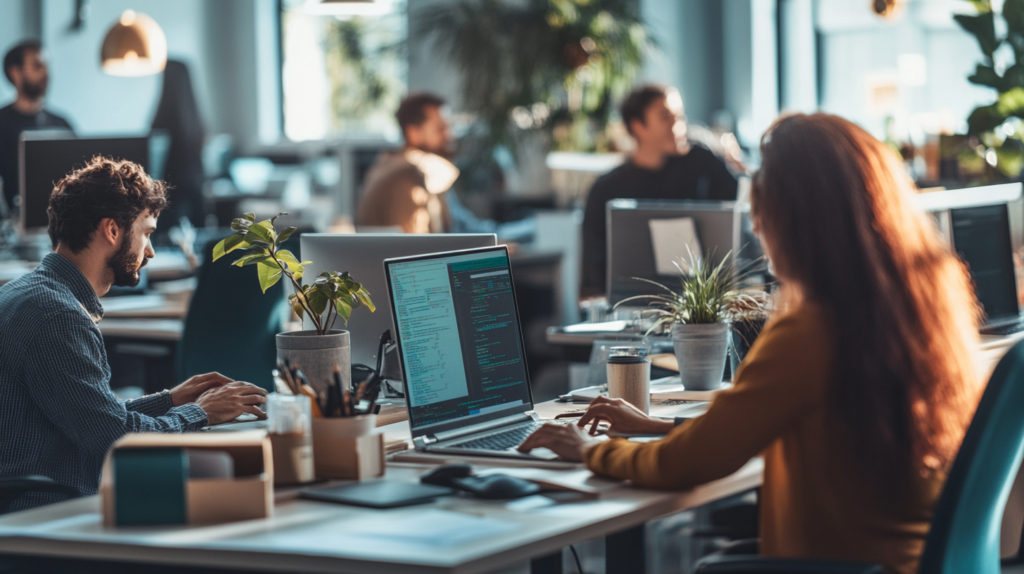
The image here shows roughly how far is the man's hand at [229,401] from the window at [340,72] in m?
7.73

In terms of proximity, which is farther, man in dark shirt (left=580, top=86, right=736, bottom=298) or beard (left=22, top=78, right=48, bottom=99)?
beard (left=22, top=78, right=48, bottom=99)

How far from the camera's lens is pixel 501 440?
6.58 feet

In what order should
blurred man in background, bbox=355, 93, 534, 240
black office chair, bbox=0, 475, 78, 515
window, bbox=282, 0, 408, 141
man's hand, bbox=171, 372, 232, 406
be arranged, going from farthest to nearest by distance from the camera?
window, bbox=282, 0, 408, 141
blurred man in background, bbox=355, 93, 534, 240
man's hand, bbox=171, 372, 232, 406
black office chair, bbox=0, 475, 78, 515

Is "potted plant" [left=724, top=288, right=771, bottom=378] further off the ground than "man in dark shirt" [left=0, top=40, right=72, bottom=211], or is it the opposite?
"man in dark shirt" [left=0, top=40, right=72, bottom=211]

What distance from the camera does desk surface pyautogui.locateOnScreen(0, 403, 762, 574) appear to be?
1.36 meters

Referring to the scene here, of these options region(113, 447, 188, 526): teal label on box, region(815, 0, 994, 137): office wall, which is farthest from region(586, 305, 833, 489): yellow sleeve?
region(815, 0, 994, 137): office wall

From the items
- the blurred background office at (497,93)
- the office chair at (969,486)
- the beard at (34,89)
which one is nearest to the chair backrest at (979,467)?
the office chair at (969,486)

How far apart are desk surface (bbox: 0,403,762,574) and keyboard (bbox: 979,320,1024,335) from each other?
61.3 inches

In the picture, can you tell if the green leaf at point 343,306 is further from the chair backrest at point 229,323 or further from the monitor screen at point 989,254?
the monitor screen at point 989,254

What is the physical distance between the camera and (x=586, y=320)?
3.76m

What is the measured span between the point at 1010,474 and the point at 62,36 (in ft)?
28.2

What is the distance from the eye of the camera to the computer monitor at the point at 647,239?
10.7 ft

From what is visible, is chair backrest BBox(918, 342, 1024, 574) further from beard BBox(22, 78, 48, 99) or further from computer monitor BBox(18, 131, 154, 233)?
beard BBox(22, 78, 48, 99)

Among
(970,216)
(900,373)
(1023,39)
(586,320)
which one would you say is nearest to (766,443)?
(900,373)
